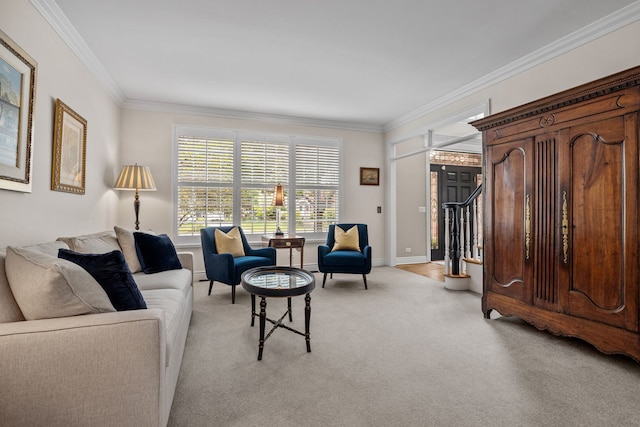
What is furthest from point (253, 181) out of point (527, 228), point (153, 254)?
point (527, 228)

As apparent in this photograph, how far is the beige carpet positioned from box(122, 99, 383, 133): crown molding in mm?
3093

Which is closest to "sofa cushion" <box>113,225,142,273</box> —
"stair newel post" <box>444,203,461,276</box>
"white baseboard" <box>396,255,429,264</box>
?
"stair newel post" <box>444,203,461,276</box>

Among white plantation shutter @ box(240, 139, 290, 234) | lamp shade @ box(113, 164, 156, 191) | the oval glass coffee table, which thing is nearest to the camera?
the oval glass coffee table

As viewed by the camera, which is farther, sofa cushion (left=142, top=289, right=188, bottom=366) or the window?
the window

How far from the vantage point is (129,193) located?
15.0 feet

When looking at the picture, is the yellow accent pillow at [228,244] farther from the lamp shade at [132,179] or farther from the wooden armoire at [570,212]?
the wooden armoire at [570,212]

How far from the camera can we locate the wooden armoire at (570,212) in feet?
7.05

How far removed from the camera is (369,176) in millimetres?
5922

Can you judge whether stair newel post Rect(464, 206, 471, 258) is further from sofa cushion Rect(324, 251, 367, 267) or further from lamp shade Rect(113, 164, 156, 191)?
lamp shade Rect(113, 164, 156, 191)

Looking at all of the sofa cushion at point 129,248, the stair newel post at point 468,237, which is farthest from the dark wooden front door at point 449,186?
the sofa cushion at point 129,248

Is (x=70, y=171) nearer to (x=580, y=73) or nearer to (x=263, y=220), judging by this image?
(x=263, y=220)

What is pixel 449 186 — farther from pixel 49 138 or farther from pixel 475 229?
pixel 49 138

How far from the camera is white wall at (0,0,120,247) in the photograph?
211cm

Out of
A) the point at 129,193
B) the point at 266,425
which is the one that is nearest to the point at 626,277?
the point at 266,425
